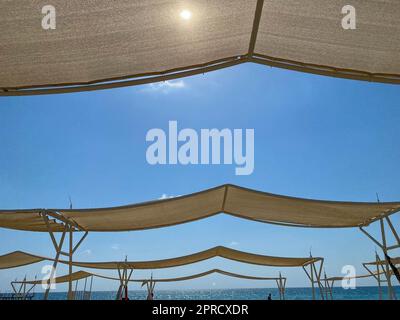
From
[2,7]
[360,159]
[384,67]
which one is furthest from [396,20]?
[360,159]

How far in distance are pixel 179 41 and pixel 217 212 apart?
5.18 meters

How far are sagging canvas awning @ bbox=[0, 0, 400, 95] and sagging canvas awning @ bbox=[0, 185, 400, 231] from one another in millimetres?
2520

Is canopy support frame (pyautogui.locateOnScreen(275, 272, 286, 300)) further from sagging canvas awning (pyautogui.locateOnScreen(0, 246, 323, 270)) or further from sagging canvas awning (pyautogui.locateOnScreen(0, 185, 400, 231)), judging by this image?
sagging canvas awning (pyautogui.locateOnScreen(0, 185, 400, 231))

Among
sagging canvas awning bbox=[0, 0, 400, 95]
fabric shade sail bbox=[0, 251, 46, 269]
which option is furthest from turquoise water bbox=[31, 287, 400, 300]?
sagging canvas awning bbox=[0, 0, 400, 95]

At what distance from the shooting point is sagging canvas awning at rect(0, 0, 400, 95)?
337 cm

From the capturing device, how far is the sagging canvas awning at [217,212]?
6383 mm

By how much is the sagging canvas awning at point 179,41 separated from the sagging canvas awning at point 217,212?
99.2 inches

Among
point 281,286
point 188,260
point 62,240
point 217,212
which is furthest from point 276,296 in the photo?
point 62,240

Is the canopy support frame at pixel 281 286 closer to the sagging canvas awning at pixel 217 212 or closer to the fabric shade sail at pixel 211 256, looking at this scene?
the fabric shade sail at pixel 211 256

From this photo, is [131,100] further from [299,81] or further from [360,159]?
[360,159]

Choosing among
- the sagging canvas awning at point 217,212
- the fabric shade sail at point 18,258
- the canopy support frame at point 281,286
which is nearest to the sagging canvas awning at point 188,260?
the fabric shade sail at point 18,258

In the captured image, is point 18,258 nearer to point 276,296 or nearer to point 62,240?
point 62,240

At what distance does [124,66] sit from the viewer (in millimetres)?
4176

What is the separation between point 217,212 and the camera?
8.54m
